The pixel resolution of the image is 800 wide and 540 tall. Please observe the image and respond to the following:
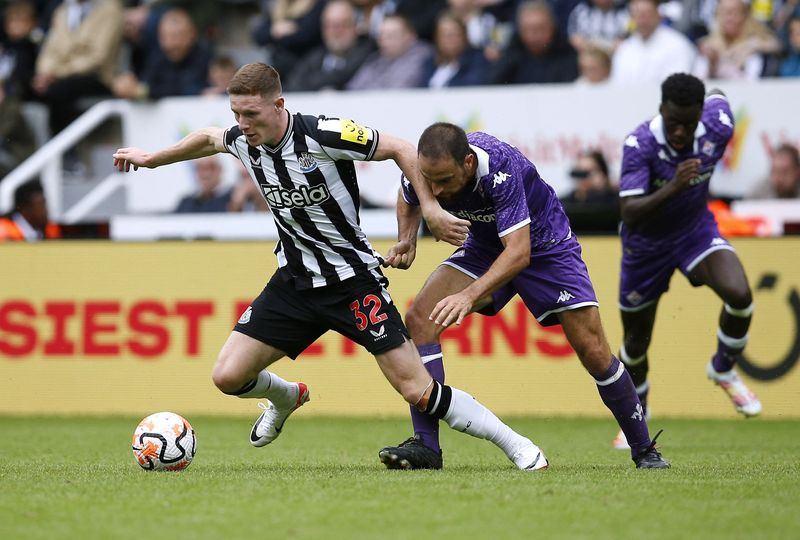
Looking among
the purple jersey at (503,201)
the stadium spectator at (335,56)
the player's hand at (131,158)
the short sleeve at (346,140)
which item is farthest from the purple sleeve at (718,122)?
the stadium spectator at (335,56)

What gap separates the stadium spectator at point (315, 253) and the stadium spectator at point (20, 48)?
416 inches

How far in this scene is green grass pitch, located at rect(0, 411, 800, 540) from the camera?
16.6ft

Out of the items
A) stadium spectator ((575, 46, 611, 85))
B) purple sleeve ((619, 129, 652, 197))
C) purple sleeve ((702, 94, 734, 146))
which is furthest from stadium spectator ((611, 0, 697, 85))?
purple sleeve ((619, 129, 652, 197))

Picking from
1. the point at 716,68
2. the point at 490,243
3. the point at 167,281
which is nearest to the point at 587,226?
the point at 716,68

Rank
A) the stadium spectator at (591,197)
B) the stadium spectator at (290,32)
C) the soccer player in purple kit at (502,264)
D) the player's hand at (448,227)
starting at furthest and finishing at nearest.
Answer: the stadium spectator at (290,32), the stadium spectator at (591,197), the soccer player in purple kit at (502,264), the player's hand at (448,227)

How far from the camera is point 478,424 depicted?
716 cm

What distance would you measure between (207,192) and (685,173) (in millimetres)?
7142

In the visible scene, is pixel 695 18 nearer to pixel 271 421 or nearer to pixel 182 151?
pixel 271 421

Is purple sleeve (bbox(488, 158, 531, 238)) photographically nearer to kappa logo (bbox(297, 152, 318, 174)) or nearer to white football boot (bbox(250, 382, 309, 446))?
kappa logo (bbox(297, 152, 318, 174))

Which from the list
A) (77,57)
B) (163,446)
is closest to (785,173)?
(163,446)

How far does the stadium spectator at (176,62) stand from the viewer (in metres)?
16.2

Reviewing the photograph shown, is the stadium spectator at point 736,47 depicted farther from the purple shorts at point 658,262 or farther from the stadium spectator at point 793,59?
the purple shorts at point 658,262

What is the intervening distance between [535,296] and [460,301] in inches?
33.2

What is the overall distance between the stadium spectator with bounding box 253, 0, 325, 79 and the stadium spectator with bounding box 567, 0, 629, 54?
3268mm
